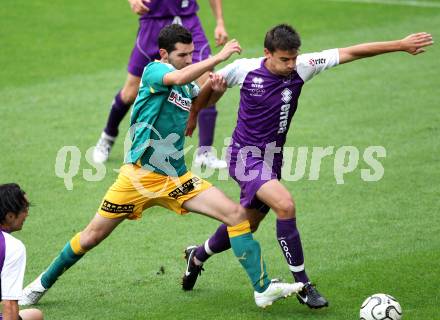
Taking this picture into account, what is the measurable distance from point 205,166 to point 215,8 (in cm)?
184

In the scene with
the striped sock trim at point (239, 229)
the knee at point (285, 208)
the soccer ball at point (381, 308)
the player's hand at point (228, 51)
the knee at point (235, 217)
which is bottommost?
the soccer ball at point (381, 308)

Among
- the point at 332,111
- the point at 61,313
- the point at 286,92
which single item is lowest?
the point at 61,313

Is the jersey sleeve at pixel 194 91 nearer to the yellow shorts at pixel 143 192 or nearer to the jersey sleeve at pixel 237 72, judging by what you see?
the jersey sleeve at pixel 237 72

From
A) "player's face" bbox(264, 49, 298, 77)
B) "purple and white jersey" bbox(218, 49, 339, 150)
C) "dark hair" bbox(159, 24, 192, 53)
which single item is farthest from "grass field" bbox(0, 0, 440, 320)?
"dark hair" bbox(159, 24, 192, 53)

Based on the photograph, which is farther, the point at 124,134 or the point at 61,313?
the point at 124,134

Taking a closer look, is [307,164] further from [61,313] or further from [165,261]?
[61,313]

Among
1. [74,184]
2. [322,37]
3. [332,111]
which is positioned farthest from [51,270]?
[322,37]

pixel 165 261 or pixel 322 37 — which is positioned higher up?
pixel 322 37

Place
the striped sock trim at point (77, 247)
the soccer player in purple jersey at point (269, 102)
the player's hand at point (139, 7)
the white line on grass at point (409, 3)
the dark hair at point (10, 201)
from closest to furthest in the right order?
the dark hair at point (10, 201), the soccer player in purple jersey at point (269, 102), the striped sock trim at point (77, 247), the player's hand at point (139, 7), the white line on grass at point (409, 3)

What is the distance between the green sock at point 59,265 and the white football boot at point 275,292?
1.42m

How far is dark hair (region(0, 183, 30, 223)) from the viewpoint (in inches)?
235

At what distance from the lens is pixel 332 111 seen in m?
12.8

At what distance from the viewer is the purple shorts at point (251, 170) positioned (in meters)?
7.15

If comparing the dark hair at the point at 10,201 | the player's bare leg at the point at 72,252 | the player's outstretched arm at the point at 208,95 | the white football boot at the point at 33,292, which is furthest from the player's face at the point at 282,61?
the white football boot at the point at 33,292
